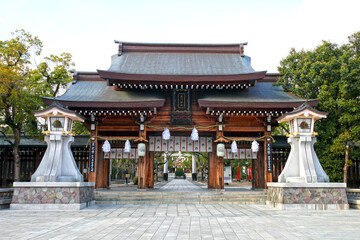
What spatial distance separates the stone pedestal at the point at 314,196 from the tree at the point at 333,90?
4.08 metres

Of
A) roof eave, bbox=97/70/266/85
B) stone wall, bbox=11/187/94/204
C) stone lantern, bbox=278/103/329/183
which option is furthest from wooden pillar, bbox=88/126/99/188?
stone lantern, bbox=278/103/329/183

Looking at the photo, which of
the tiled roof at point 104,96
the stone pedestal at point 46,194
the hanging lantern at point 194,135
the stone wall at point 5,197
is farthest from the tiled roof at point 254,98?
the stone wall at point 5,197

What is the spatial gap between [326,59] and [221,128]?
7534 mm

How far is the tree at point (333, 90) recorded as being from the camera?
16.9 meters

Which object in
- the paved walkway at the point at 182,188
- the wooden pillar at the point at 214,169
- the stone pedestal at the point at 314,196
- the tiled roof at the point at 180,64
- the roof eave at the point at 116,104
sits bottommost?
the paved walkway at the point at 182,188

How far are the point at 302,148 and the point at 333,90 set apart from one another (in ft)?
18.2

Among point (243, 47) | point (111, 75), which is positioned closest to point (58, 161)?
point (111, 75)

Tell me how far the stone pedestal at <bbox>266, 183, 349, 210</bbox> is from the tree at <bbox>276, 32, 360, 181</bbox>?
13.4ft

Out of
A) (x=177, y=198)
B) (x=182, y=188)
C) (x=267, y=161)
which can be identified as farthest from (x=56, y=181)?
(x=182, y=188)

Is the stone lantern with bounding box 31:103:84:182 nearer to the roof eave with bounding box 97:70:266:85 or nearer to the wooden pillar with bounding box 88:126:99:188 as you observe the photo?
the wooden pillar with bounding box 88:126:99:188

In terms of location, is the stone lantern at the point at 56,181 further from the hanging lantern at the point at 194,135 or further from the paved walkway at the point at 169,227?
the hanging lantern at the point at 194,135

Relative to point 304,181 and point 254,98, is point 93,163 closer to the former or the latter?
point 254,98

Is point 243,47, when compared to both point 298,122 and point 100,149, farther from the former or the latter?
point 100,149

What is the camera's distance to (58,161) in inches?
540
